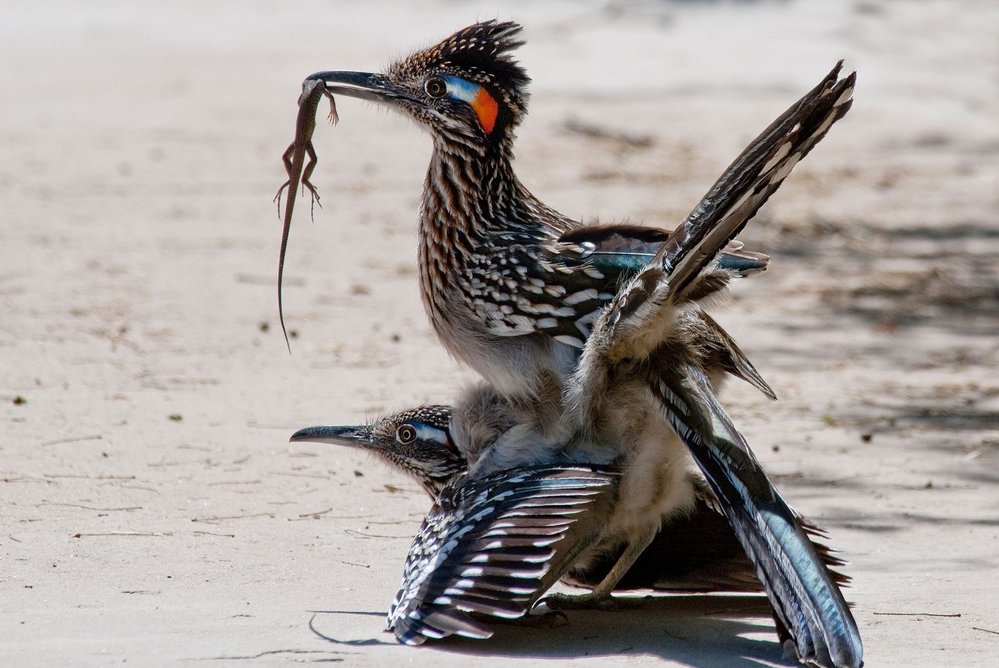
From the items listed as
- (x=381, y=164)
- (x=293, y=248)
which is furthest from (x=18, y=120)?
(x=293, y=248)

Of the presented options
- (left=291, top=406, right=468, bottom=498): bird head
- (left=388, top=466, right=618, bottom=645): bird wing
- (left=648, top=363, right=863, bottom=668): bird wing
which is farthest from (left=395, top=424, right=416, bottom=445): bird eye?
(left=648, top=363, right=863, bottom=668): bird wing

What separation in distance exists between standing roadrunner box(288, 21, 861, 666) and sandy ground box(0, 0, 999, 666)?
542 mm

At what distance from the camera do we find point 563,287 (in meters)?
5.25

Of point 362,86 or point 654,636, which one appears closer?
point 654,636

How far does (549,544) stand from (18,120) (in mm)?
10367

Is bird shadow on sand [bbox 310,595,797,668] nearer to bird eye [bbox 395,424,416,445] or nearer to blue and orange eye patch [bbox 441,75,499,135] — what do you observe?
bird eye [bbox 395,424,416,445]

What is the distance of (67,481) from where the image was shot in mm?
6012

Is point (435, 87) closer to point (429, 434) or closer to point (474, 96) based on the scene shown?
point (474, 96)

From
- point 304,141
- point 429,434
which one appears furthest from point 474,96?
point 429,434

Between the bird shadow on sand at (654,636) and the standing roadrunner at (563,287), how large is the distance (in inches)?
9.5

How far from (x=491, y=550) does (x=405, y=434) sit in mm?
1320

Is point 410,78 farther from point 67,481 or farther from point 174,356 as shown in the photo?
point 174,356

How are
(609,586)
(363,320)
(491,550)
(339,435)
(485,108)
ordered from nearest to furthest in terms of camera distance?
(491,550) < (609,586) < (485,108) < (339,435) < (363,320)

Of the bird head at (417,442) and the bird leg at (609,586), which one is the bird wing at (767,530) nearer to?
the bird leg at (609,586)
